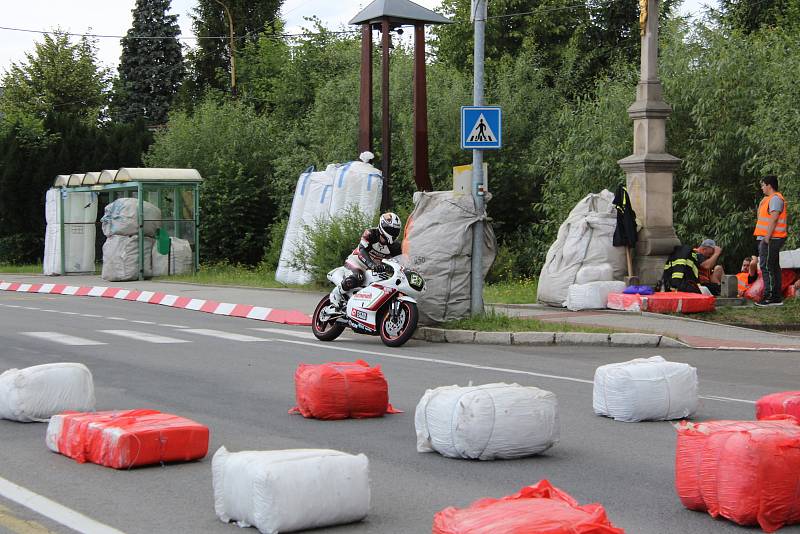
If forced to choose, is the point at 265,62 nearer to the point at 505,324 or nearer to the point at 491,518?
the point at 505,324

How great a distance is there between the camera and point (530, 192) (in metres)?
33.1

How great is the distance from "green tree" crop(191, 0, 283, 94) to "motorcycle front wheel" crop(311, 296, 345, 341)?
5689 centimetres

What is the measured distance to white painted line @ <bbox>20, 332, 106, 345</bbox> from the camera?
1583 centimetres

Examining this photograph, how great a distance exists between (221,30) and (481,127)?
58.9 m

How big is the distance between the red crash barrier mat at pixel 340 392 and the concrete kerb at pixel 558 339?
6.76 m

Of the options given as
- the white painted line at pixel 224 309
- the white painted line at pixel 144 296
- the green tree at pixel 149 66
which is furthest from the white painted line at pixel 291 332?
the green tree at pixel 149 66

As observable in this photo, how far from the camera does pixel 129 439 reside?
736cm

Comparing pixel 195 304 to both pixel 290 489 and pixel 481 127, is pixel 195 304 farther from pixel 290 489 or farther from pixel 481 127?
pixel 290 489

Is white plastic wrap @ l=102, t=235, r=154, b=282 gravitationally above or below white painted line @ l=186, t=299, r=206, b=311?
above

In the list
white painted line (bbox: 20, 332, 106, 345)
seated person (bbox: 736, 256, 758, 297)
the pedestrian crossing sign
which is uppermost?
the pedestrian crossing sign

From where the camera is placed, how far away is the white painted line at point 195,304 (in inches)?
943

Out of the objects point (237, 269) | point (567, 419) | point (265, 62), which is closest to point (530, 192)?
point (237, 269)

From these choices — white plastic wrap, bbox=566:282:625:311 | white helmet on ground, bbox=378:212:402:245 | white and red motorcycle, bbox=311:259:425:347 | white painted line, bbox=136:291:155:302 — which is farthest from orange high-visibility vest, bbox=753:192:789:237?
white painted line, bbox=136:291:155:302

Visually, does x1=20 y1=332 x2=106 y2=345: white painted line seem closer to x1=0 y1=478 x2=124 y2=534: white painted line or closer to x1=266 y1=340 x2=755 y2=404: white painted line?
x1=266 y1=340 x2=755 y2=404: white painted line
